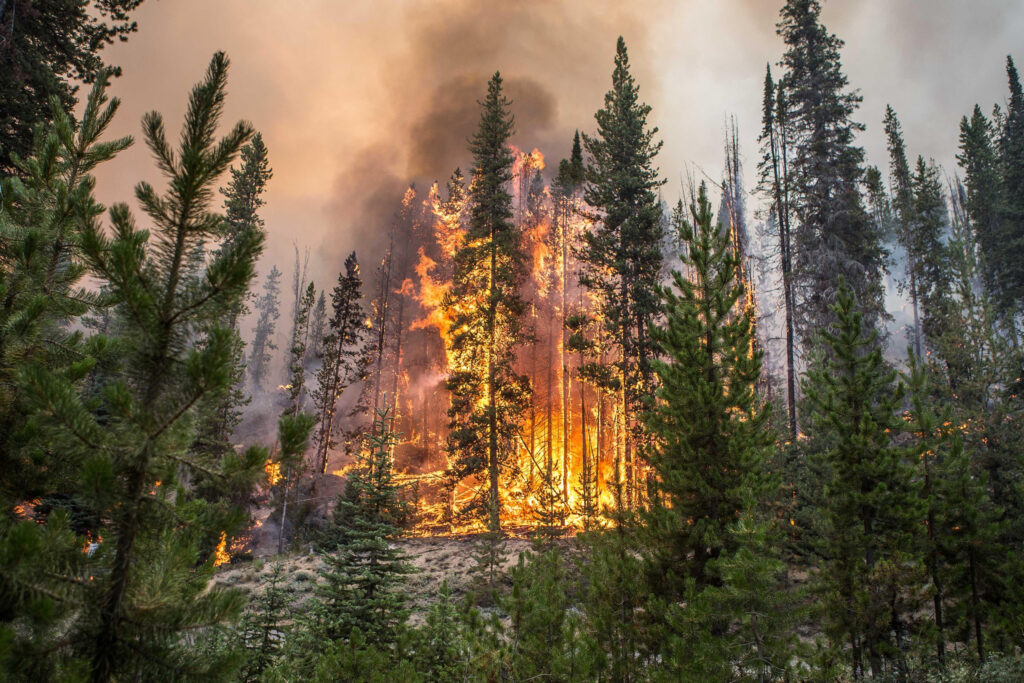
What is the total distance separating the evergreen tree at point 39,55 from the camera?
374 inches

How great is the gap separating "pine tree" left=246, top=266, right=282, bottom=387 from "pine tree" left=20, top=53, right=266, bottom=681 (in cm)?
7348

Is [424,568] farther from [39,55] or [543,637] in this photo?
[39,55]

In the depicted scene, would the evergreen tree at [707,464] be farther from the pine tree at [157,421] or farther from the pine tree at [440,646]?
the pine tree at [157,421]

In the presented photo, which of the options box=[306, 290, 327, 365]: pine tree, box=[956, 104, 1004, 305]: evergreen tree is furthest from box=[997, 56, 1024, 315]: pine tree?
box=[306, 290, 327, 365]: pine tree

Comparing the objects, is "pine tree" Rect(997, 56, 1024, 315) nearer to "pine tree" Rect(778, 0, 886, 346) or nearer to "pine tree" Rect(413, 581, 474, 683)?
"pine tree" Rect(778, 0, 886, 346)

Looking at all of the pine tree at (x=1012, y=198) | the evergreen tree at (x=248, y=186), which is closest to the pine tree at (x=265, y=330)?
the evergreen tree at (x=248, y=186)

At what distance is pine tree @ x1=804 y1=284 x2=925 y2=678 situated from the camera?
8398 millimetres

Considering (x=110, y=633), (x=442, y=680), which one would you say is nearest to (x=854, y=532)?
(x=442, y=680)

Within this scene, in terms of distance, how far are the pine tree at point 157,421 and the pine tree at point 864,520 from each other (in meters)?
9.72

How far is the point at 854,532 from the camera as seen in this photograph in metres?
9.17

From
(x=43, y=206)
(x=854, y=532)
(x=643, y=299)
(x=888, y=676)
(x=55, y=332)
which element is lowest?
(x=888, y=676)

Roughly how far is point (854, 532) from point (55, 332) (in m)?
12.6

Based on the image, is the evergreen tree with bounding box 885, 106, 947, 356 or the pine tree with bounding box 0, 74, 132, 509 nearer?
the pine tree with bounding box 0, 74, 132, 509

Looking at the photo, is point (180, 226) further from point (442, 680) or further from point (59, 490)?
point (442, 680)
